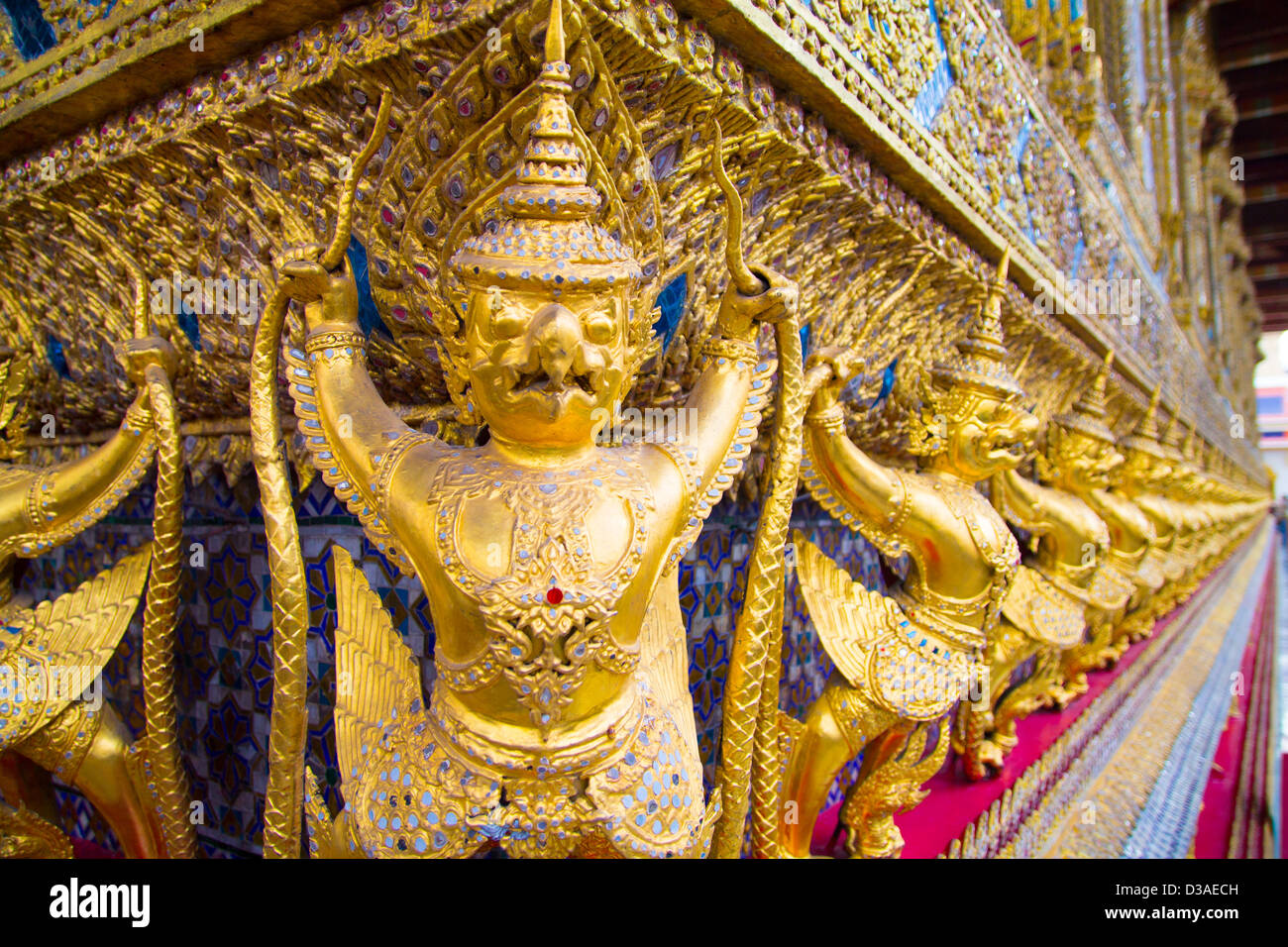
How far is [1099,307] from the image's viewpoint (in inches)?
134

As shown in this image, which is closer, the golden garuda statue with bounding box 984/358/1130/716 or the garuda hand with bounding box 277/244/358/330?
the garuda hand with bounding box 277/244/358/330

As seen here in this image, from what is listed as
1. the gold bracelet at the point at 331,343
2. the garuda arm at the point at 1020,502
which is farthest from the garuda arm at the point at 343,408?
the garuda arm at the point at 1020,502

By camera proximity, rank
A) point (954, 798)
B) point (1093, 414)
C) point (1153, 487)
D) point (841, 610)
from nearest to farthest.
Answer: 1. point (841, 610)
2. point (954, 798)
3. point (1093, 414)
4. point (1153, 487)

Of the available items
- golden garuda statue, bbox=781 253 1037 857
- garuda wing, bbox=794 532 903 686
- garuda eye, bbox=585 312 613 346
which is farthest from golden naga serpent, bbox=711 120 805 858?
garuda eye, bbox=585 312 613 346

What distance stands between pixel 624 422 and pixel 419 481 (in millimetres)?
502

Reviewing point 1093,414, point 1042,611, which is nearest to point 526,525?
point 1042,611

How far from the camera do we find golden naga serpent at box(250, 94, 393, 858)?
41.1 inches

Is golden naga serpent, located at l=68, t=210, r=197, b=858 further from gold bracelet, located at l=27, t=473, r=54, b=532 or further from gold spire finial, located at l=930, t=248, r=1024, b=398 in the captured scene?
gold spire finial, located at l=930, t=248, r=1024, b=398

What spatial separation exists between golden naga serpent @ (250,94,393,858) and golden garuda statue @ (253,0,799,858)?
13 millimetres

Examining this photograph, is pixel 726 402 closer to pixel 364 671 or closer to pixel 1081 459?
pixel 364 671

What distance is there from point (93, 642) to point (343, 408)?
0.71 metres

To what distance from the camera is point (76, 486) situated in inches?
48.7
